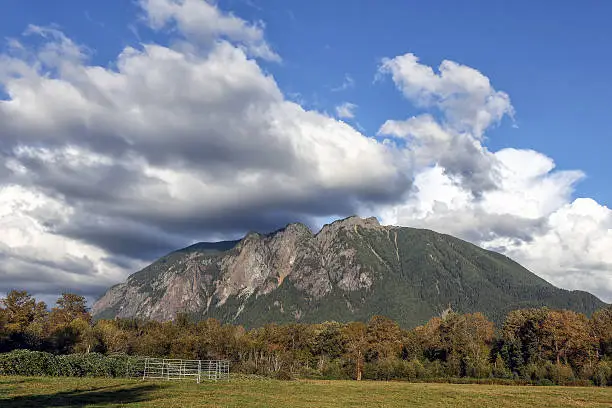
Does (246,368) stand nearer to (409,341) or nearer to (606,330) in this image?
(409,341)

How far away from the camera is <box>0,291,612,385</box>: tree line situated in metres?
117

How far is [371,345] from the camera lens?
140250 mm

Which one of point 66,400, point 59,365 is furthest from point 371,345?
point 66,400

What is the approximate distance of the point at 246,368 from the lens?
110 m

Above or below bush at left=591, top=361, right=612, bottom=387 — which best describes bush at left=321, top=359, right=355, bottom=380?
below

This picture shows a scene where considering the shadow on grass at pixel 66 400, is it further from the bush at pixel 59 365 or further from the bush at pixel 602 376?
the bush at pixel 602 376

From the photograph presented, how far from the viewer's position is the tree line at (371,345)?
117m

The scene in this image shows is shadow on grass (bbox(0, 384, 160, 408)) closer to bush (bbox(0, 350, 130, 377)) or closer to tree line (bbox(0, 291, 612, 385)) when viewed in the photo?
bush (bbox(0, 350, 130, 377))

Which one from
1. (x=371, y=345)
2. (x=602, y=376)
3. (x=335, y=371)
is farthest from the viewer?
(x=371, y=345)

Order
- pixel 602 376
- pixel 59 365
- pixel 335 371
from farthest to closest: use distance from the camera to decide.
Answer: pixel 335 371
pixel 602 376
pixel 59 365

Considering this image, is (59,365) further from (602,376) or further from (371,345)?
(602,376)

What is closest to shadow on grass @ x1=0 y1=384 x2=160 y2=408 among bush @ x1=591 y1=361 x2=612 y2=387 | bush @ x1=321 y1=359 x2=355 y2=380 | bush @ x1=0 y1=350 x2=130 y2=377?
bush @ x1=0 y1=350 x2=130 y2=377

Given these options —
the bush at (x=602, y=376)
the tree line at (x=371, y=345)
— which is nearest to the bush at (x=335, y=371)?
the tree line at (x=371, y=345)

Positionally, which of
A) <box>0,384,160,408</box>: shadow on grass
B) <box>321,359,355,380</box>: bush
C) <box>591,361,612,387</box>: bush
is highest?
<box>0,384,160,408</box>: shadow on grass
